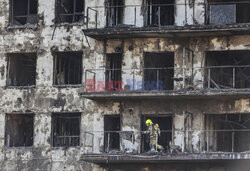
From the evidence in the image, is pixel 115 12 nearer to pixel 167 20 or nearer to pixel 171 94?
pixel 167 20

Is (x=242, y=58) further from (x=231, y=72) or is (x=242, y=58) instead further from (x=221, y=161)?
(x=221, y=161)

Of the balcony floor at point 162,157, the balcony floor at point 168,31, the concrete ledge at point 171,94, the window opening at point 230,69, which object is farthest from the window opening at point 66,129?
the window opening at point 230,69

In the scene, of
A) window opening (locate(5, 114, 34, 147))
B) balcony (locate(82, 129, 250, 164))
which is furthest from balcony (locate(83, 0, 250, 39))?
window opening (locate(5, 114, 34, 147))

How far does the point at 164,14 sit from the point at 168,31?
265cm

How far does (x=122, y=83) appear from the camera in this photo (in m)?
42.8

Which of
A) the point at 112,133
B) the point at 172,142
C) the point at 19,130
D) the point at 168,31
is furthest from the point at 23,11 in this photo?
the point at 172,142

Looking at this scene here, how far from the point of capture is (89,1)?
4378 centimetres

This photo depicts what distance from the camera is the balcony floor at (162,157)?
39469 millimetres

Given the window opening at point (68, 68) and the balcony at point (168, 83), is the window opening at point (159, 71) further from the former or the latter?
the window opening at point (68, 68)

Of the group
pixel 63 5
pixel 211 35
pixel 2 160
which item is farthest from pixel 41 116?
pixel 211 35

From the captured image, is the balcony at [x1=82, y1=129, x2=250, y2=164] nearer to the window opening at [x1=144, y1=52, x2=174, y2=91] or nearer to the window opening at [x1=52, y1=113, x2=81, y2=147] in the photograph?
the window opening at [x1=52, y1=113, x2=81, y2=147]

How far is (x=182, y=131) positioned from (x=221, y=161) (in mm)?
2236

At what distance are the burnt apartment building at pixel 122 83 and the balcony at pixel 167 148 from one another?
5 cm

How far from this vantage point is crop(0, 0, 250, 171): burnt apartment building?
136ft
